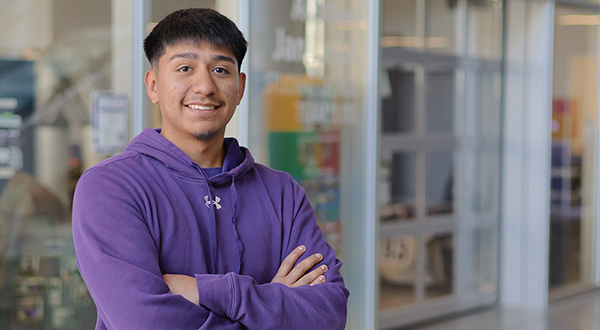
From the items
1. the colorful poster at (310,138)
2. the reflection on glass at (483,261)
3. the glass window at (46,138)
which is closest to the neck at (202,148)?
the glass window at (46,138)

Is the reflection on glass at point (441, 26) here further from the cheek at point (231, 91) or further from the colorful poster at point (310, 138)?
the cheek at point (231, 91)

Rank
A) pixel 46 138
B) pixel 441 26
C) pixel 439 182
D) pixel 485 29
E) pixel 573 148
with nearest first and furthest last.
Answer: pixel 46 138, pixel 441 26, pixel 439 182, pixel 485 29, pixel 573 148

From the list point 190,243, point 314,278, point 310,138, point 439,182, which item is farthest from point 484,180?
point 190,243

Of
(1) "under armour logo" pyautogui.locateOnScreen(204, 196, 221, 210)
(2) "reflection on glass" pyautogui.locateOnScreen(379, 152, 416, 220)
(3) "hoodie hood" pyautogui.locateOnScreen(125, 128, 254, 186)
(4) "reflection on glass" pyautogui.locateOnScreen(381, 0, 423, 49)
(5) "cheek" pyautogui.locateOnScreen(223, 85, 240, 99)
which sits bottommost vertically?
(2) "reflection on glass" pyautogui.locateOnScreen(379, 152, 416, 220)

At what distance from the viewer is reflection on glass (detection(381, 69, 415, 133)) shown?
5.34 m

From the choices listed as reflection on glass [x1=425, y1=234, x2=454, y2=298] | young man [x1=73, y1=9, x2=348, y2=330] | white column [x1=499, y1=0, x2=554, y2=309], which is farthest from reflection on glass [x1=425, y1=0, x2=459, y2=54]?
young man [x1=73, y1=9, x2=348, y2=330]

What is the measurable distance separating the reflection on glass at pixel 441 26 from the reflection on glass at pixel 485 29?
0.21 meters

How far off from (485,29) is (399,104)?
48.3 inches

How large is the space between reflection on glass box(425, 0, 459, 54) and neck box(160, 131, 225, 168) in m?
4.01

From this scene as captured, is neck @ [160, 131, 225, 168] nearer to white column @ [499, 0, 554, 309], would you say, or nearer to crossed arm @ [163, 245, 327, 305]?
crossed arm @ [163, 245, 327, 305]

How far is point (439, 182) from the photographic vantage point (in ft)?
18.8

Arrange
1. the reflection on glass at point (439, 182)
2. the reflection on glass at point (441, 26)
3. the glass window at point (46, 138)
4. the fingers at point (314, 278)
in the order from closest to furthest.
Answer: the fingers at point (314, 278), the glass window at point (46, 138), the reflection on glass at point (441, 26), the reflection on glass at point (439, 182)

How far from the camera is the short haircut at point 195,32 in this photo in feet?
5.56

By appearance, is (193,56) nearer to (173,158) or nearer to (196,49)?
(196,49)
